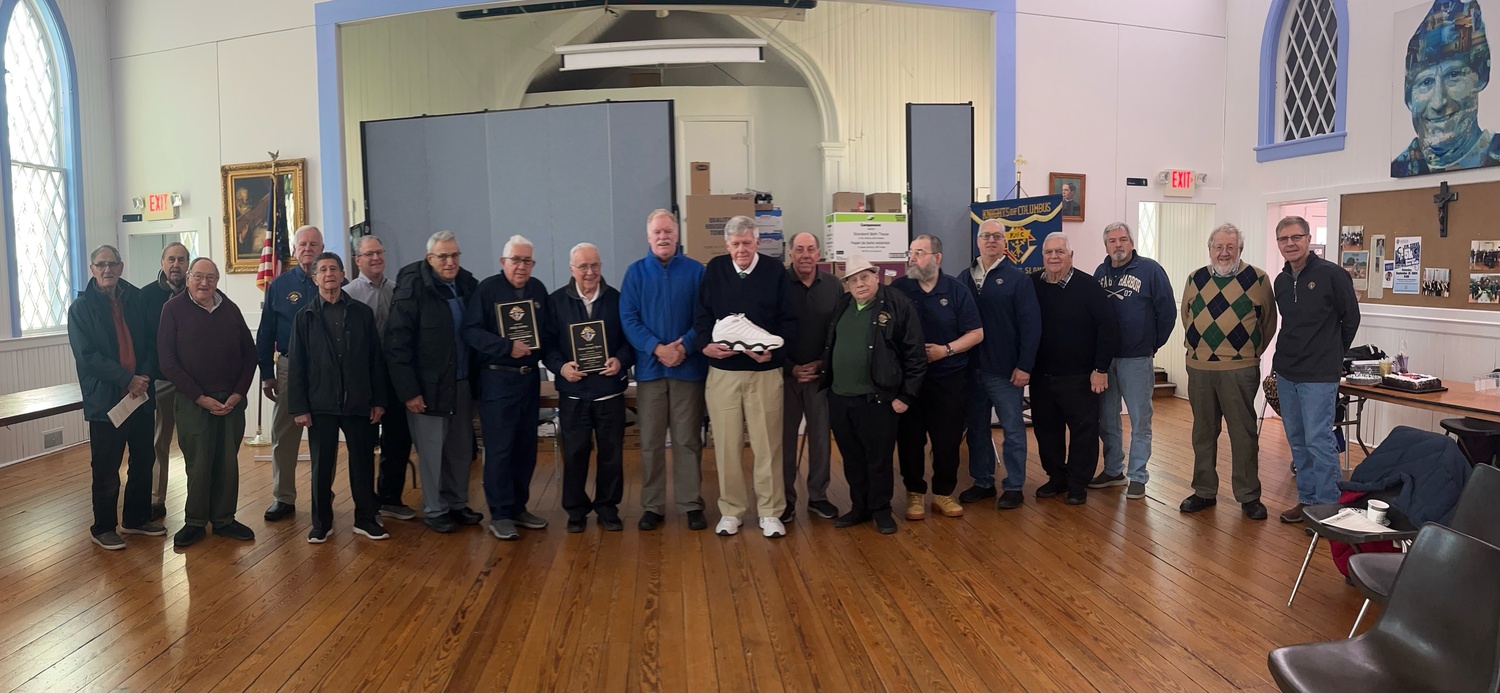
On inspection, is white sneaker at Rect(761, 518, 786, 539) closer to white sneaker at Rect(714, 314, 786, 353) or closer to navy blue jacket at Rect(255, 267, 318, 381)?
white sneaker at Rect(714, 314, 786, 353)

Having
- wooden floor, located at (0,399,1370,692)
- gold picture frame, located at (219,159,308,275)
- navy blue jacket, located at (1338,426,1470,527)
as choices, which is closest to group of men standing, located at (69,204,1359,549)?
wooden floor, located at (0,399,1370,692)

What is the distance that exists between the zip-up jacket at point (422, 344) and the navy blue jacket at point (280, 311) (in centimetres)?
88

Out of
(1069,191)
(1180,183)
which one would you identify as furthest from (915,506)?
(1180,183)

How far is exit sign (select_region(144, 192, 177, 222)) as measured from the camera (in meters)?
8.21

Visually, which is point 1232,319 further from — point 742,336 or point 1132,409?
point 742,336

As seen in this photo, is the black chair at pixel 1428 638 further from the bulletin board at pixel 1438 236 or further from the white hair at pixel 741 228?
the bulletin board at pixel 1438 236

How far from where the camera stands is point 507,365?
15.9ft

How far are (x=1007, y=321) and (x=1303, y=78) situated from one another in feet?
14.7

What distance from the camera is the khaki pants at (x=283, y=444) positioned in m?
5.20

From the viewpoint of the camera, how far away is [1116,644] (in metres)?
3.40

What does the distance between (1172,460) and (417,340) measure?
5191 mm

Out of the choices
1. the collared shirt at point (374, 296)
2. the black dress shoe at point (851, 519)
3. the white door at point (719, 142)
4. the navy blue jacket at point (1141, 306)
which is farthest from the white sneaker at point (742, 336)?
the white door at point (719, 142)

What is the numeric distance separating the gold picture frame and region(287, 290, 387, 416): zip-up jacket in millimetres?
3590

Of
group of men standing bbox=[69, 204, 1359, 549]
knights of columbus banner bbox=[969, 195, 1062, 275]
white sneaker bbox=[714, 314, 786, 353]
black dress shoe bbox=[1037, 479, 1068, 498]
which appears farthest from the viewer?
knights of columbus banner bbox=[969, 195, 1062, 275]
